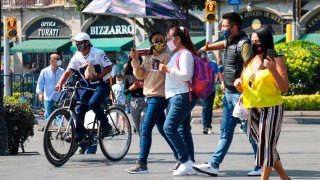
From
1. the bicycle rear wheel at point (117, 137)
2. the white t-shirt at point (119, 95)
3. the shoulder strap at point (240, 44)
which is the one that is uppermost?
the shoulder strap at point (240, 44)

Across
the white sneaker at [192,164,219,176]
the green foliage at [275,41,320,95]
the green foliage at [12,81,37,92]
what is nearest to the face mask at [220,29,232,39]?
the white sneaker at [192,164,219,176]

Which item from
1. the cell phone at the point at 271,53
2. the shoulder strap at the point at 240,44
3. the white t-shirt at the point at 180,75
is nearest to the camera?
the cell phone at the point at 271,53

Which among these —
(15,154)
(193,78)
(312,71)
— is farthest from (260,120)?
(312,71)

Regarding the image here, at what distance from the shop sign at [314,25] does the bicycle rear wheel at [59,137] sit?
3189 centimetres

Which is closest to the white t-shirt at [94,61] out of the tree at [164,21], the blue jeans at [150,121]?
the blue jeans at [150,121]

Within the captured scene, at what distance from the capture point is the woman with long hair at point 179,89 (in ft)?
36.7

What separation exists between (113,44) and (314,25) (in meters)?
9.90

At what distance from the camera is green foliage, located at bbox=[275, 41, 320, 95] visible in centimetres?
2619

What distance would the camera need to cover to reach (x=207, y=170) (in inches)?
447

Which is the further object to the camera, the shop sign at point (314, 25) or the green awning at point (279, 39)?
the shop sign at point (314, 25)

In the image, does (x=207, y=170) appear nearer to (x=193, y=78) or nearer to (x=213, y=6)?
(x=193, y=78)

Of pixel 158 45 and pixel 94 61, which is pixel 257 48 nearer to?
pixel 158 45

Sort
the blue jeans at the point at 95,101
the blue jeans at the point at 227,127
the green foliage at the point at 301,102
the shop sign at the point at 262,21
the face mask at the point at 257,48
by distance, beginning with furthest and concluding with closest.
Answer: the shop sign at the point at 262,21
the green foliage at the point at 301,102
the blue jeans at the point at 95,101
the blue jeans at the point at 227,127
the face mask at the point at 257,48

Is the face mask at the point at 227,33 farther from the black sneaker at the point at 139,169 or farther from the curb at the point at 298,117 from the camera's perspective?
the curb at the point at 298,117
